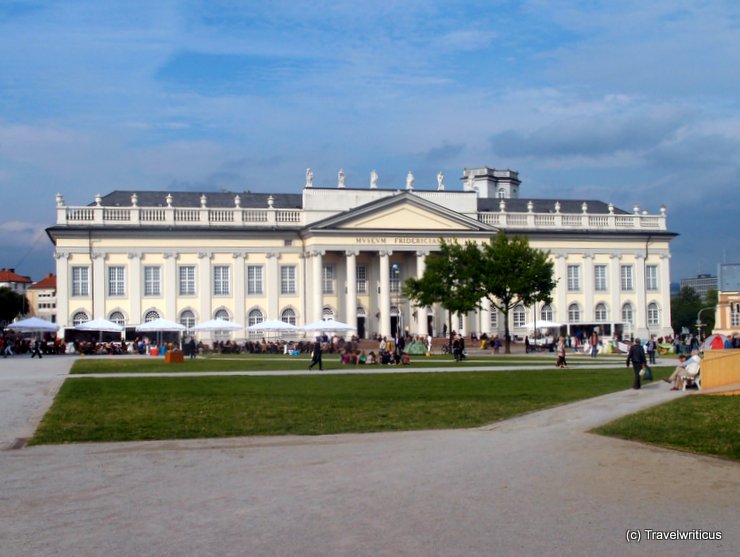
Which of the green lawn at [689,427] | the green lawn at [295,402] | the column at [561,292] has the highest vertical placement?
the column at [561,292]

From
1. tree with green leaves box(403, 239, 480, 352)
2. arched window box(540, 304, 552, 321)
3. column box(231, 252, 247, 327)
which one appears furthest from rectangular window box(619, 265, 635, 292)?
column box(231, 252, 247, 327)

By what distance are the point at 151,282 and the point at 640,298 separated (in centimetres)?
4152

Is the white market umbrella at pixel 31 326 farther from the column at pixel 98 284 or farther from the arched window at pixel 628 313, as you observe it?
the arched window at pixel 628 313

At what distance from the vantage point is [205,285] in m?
81.0

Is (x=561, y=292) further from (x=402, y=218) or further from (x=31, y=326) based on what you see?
(x=31, y=326)

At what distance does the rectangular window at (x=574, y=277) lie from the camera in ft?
294

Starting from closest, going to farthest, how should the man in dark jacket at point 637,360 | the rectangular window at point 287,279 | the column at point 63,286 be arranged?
the man in dark jacket at point 637,360, the column at point 63,286, the rectangular window at point 287,279

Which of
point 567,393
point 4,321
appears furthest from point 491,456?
point 4,321

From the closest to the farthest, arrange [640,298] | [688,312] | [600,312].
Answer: [600,312], [640,298], [688,312]

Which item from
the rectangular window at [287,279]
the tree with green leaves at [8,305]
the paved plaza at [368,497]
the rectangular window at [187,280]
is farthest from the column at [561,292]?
the tree with green leaves at [8,305]

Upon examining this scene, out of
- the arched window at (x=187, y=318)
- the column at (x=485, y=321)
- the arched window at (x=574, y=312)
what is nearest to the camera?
the arched window at (x=187, y=318)

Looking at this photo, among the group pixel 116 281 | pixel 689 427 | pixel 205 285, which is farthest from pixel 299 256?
pixel 689 427

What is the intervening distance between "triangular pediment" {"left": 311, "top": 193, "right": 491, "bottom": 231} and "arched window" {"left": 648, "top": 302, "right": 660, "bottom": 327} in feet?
59.0

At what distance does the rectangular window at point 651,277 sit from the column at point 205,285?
124ft
